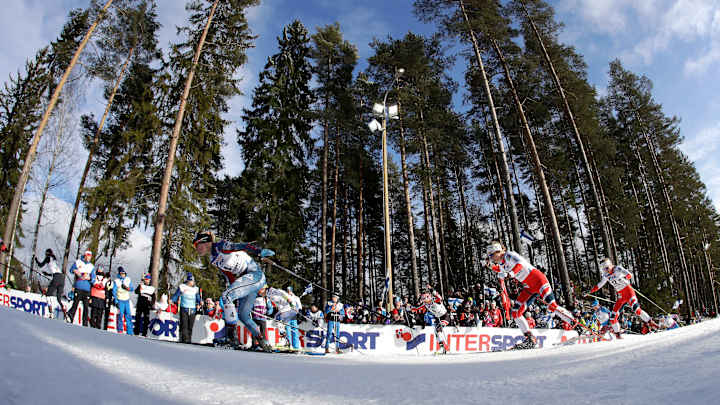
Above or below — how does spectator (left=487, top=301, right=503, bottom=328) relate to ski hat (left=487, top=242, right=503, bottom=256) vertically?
below

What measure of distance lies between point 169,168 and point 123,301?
17.0 feet

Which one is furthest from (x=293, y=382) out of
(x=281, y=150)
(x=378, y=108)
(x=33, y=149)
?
(x=281, y=150)

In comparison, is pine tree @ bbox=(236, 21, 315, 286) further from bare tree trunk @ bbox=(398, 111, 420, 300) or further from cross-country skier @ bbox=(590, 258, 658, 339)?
cross-country skier @ bbox=(590, 258, 658, 339)

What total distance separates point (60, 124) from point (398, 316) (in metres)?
17.3

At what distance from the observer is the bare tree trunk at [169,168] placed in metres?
11.4

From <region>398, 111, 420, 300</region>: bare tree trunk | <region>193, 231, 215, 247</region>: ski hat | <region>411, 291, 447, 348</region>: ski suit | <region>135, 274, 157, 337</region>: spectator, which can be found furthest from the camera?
<region>398, 111, 420, 300</region>: bare tree trunk

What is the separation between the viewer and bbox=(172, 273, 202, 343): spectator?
824cm

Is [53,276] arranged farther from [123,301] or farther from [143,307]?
[143,307]

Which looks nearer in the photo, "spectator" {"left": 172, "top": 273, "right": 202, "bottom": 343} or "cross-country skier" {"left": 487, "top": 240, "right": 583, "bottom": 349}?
"cross-country skier" {"left": 487, "top": 240, "right": 583, "bottom": 349}

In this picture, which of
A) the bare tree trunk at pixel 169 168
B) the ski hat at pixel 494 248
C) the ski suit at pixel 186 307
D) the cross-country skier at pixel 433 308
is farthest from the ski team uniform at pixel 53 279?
the ski hat at pixel 494 248

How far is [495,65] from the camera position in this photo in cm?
1566

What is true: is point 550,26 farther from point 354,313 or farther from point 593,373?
point 593,373

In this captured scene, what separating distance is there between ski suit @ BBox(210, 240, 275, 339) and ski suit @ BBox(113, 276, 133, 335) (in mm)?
4947

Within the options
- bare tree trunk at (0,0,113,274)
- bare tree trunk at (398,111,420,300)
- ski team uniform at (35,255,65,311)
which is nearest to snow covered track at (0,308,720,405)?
ski team uniform at (35,255,65,311)
